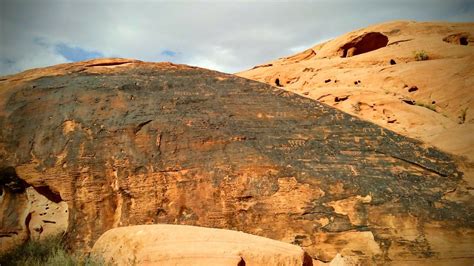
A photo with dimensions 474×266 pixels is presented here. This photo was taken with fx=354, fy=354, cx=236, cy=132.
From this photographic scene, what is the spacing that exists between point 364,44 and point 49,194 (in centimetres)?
2069

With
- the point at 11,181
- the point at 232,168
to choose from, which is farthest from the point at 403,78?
the point at 11,181

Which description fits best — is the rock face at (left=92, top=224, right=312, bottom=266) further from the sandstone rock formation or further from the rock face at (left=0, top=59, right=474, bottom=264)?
the sandstone rock formation

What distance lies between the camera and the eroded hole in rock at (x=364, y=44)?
850 inches

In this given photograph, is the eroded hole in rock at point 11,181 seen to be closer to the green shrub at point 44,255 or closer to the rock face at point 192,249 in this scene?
the green shrub at point 44,255

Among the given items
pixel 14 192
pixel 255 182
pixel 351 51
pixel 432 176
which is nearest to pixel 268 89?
pixel 255 182

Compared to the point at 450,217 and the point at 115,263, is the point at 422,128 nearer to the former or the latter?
the point at 450,217

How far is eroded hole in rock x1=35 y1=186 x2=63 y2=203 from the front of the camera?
18.2 feet

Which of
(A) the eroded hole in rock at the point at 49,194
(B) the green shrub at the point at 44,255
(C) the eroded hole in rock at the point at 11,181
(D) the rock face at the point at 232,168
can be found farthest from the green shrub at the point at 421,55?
(C) the eroded hole in rock at the point at 11,181

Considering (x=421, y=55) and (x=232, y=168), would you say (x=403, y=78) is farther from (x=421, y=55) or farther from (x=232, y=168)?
(x=232, y=168)

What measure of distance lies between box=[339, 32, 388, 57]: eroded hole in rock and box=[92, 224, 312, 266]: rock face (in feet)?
64.3

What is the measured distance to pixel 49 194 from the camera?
561cm

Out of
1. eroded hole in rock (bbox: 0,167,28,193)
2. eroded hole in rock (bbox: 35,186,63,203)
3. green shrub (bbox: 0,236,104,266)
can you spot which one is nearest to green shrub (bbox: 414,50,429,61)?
eroded hole in rock (bbox: 35,186,63,203)

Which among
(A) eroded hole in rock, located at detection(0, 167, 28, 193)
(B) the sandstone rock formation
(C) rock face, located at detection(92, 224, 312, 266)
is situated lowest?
(C) rock face, located at detection(92, 224, 312, 266)

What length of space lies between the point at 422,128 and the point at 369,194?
656 cm
